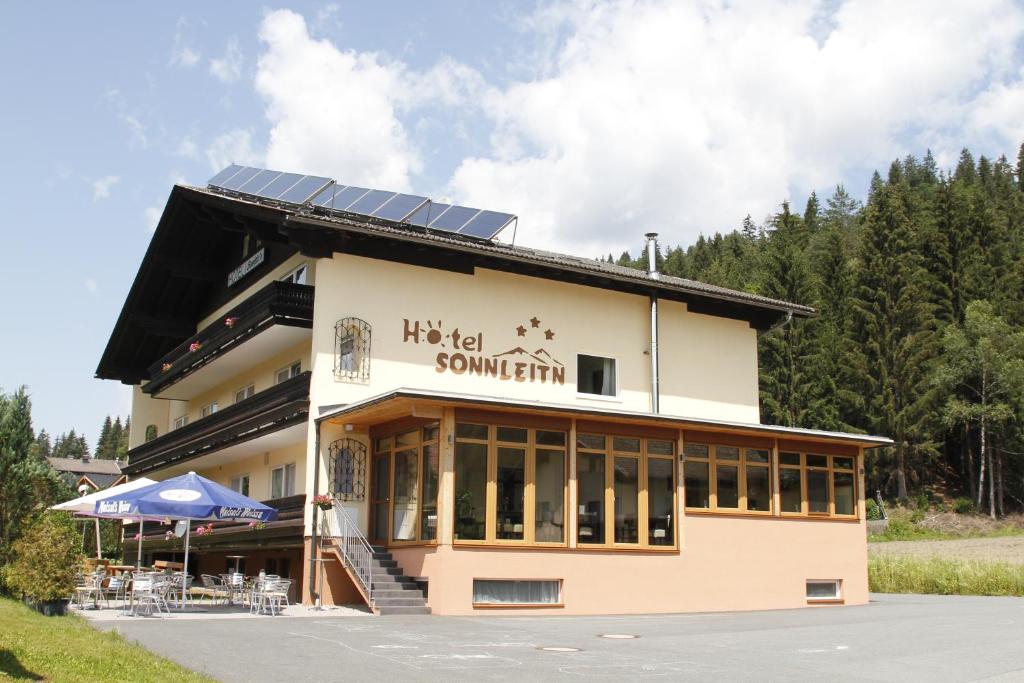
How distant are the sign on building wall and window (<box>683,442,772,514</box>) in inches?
184

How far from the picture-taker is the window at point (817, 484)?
23266mm

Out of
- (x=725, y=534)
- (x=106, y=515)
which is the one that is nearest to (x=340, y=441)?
(x=106, y=515)

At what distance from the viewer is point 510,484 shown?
63.9 feet

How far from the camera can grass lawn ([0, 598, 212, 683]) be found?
8.99 metres

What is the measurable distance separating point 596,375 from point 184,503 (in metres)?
11.7

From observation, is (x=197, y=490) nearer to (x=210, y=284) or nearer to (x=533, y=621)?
(x=533, y=621)

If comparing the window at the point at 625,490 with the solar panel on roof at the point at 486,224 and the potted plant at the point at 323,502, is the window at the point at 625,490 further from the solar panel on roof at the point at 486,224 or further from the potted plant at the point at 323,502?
the solar panel on roof at the point at 486,224

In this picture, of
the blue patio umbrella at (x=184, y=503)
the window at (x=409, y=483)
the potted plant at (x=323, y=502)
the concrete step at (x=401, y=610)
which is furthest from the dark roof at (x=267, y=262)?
the concrete step at (x=401, y=610)

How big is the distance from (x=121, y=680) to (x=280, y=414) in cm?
1404

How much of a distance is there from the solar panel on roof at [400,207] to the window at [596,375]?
5.55 meters

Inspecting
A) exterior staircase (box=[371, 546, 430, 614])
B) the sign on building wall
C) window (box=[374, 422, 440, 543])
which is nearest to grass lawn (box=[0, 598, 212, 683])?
exterior staircase (box=[371, 546, 430, 614])

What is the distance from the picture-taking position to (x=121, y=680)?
8.93 m

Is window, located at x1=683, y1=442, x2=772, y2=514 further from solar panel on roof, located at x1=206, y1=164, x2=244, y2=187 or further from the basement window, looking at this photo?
solar panel on roof, located at x1=206, y1=164, x2=244, y2=187

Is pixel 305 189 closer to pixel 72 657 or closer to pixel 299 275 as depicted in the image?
pixel 299 275
